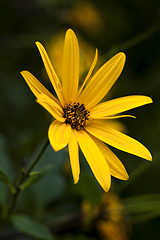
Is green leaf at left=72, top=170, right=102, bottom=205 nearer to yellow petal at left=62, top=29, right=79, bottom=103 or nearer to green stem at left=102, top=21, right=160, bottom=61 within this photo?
yellow petal at left=62, top=29, right=79, bottom=103

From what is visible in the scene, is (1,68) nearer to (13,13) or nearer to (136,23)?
(13,13)

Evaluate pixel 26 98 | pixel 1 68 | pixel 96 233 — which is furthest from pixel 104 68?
pixel 1 68

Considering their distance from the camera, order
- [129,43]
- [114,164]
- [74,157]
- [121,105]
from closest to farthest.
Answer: [74,157], [114,164], [121,105], [129,43]

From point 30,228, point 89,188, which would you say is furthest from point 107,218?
point 30,228

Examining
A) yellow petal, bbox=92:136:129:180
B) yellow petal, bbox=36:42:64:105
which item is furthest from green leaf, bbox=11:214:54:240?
yellow petal, bbox=36:42:64:105

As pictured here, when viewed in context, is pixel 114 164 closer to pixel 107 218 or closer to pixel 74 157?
pixel 74 157

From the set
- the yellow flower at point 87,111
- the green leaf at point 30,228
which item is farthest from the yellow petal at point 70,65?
the green leaf at point 30,228
